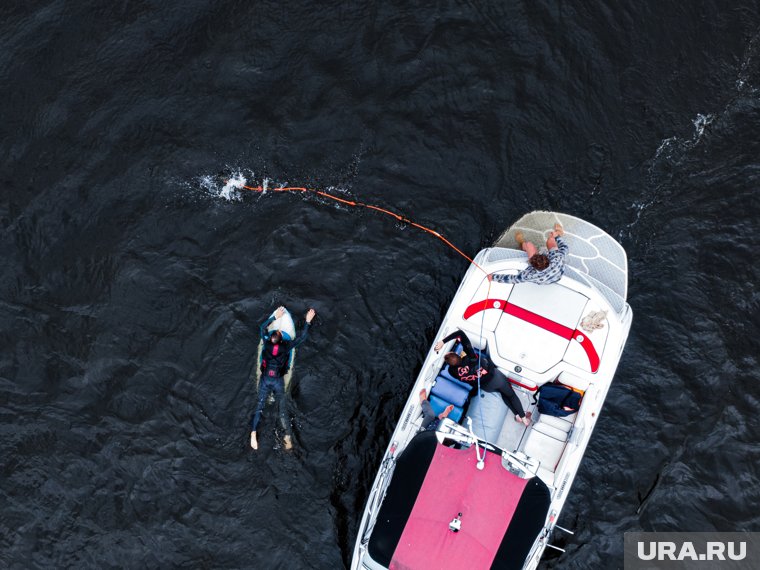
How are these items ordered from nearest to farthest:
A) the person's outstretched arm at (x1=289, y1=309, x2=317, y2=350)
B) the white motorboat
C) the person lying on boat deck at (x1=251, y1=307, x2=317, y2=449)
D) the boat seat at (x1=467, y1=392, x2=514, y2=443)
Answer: the white motorboat < the boat seat at (x1=467, y1=392, x2=514, y2=443) < the person lying on boat deck at (x1=251, y1=307, x2=317, y2=449) < the person's outstretched arm at (x1=289, y1=309, x2=317, y2=350)

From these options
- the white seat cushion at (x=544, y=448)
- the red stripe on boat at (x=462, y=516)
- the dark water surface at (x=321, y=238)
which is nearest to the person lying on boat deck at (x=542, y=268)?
the dark water surface at (x=321, y=238)

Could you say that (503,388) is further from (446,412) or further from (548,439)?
(548,439)

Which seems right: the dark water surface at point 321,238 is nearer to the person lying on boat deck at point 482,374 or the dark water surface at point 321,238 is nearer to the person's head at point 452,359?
the person lying on boat deck at point 482,374

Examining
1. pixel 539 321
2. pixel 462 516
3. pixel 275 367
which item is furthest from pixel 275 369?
pixel 539 321

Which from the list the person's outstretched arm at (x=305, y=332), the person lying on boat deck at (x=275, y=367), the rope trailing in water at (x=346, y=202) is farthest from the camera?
the rope trailing in water at (x=346, y=202)

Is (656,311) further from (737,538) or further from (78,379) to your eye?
(78,379)

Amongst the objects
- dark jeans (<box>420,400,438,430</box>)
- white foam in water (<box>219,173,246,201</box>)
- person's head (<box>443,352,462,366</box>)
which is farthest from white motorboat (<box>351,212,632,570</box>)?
white foam in water (<box>219,173,246,201</box>)

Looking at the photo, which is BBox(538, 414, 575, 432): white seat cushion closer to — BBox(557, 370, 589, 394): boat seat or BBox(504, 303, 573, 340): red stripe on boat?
BBox(557, 370, 589, 394): boat seat
